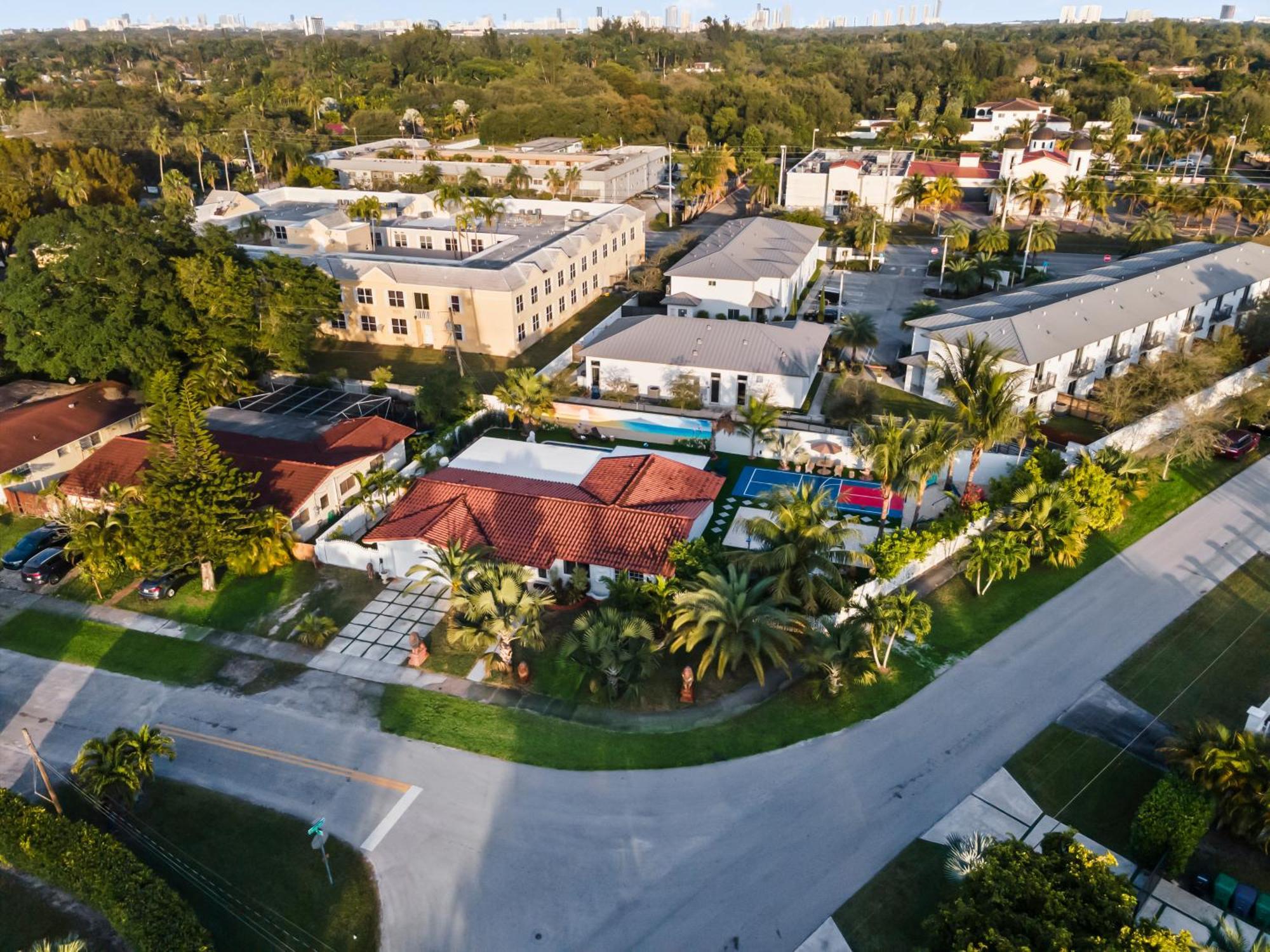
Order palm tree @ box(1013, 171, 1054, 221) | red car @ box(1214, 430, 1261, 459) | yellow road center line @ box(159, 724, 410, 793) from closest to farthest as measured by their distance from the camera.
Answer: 1. yellow road center line @ box(159, 724, 410, 793)
2. red car @ box(1214, 430, 1261, 459)
3. palm tree @ box(1013, 171, 1054, 221)

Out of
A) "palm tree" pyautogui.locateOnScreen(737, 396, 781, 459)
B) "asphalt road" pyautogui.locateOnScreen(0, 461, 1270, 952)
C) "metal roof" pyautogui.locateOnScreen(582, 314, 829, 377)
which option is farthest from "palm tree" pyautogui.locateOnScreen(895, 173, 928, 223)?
"asphalt road" pyautogui.locateOnScreen(0, 461, 1270, 952)

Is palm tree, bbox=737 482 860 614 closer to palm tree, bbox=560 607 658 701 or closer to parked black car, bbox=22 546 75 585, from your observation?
palm tree, bbox=560 607 658 701

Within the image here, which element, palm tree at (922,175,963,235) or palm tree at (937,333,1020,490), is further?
palm tree at (922,175,963,235)

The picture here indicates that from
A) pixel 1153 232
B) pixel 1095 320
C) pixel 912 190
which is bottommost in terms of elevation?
pixel 1095 320

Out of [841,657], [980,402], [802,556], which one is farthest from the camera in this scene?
[980,402]

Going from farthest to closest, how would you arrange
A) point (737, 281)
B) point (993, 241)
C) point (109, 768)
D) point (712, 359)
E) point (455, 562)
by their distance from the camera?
point (993, 241) < point (737, 281) < point (712, 359) < point (455, 562) < point (109, 768)

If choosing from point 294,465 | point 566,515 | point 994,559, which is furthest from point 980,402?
point 294,465

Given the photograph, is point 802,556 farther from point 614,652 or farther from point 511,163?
point 511,163
